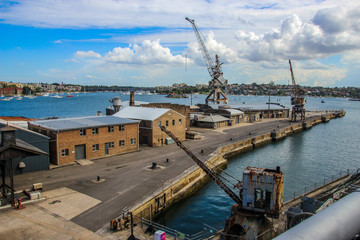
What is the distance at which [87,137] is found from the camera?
33906 mm

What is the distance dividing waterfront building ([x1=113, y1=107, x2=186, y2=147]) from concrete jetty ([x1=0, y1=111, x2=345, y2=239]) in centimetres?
260

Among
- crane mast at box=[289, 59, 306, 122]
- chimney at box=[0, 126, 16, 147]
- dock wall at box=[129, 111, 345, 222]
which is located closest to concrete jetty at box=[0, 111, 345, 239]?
dock wall at box=[129, 111, 345, 222]

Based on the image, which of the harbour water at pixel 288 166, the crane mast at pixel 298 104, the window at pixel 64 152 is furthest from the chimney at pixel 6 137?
the crane mast at pixel 298 104

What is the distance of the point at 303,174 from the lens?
39469 mm

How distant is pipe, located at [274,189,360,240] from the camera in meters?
6.02

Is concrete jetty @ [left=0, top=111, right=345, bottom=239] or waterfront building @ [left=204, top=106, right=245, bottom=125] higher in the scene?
waterfront building @ [left=204, top=106, right=245, bottom=125]

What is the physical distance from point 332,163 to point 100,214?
40.9 metres

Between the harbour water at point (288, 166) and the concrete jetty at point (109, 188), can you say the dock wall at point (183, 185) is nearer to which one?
the concrete jetty at point (109, 188)

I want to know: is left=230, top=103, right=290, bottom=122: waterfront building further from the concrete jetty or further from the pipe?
the pipe

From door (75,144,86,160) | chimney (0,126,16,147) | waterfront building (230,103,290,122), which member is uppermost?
chimney (0,126,16,147)

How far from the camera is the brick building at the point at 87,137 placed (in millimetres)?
31406

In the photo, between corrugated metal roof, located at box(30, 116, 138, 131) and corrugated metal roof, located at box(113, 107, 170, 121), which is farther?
corrugated metal roof, located at box(113, 107, 170, 121)

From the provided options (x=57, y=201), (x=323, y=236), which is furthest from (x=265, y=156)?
(x=323, y=236)

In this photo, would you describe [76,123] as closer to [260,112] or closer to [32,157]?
[32,157]
